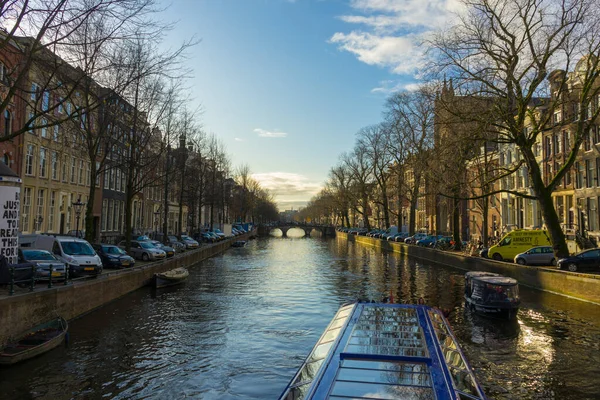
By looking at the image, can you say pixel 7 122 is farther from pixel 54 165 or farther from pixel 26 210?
pixel 54 165

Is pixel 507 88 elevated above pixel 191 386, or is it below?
above

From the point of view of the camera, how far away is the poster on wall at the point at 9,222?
53.1ft

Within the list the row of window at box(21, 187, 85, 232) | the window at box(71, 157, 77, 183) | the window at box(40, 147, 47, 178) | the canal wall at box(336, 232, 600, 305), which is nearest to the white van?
the row of window at box(21, 187, 85, 232)

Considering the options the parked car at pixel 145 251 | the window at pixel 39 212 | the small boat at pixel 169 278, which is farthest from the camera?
the window at pixel 39 212

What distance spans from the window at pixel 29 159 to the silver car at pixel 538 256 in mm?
36651

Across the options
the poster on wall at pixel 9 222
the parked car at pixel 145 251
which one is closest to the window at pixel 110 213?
the parked car at pixel 145 251

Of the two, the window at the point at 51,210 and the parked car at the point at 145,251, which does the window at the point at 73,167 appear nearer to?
the window at the point at 51,210

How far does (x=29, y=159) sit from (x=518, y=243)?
37664 mm

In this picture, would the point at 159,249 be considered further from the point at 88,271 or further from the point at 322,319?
the point at 322,319

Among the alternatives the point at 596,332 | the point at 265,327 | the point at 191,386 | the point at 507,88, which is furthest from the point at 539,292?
the point at 191,386

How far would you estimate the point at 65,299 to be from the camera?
16312mm

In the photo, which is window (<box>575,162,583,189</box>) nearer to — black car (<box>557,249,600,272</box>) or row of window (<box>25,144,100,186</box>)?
black car (<box>557,249,600,272</box>)

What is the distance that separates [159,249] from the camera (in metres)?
35.5

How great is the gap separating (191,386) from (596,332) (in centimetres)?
1355
